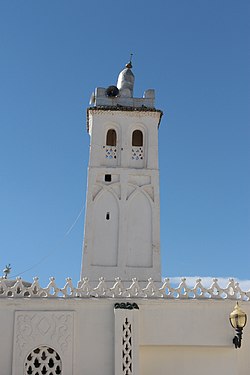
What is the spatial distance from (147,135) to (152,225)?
13.9ft

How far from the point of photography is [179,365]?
17500 millimetres

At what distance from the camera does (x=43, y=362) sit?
1681 cm

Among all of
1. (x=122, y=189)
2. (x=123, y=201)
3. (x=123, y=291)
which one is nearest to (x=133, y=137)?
(x=122, y=189)

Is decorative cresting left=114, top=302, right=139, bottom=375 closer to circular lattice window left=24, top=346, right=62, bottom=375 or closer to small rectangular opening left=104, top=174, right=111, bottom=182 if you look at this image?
circular lattice window left=24, top=346, right=62, bottom=375

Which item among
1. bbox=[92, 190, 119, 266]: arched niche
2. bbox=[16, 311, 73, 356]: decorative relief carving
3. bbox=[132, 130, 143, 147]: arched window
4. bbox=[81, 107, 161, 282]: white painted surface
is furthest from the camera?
bbox=[132, 130, 143, 147]: arched window

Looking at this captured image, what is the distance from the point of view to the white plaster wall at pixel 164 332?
1702 centimetres

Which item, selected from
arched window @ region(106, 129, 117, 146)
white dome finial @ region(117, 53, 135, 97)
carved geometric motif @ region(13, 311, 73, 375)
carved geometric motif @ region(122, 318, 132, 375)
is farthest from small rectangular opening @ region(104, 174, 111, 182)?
carved geometric motif @ region(122, 318, 132, 375)

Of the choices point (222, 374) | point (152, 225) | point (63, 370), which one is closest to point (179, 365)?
point (222, 374)

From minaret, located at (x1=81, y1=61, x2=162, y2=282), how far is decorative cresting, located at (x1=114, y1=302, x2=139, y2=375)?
212 inches

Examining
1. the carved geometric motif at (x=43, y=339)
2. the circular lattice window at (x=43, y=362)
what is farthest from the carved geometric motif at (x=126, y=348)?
the circular lattice window at (x=43, y=362)

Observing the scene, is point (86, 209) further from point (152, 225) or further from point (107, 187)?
point (152, 225)

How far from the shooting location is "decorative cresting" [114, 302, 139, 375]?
1656 centimetres

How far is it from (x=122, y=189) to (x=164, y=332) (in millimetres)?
8017

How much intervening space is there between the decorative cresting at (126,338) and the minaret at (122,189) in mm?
5393
